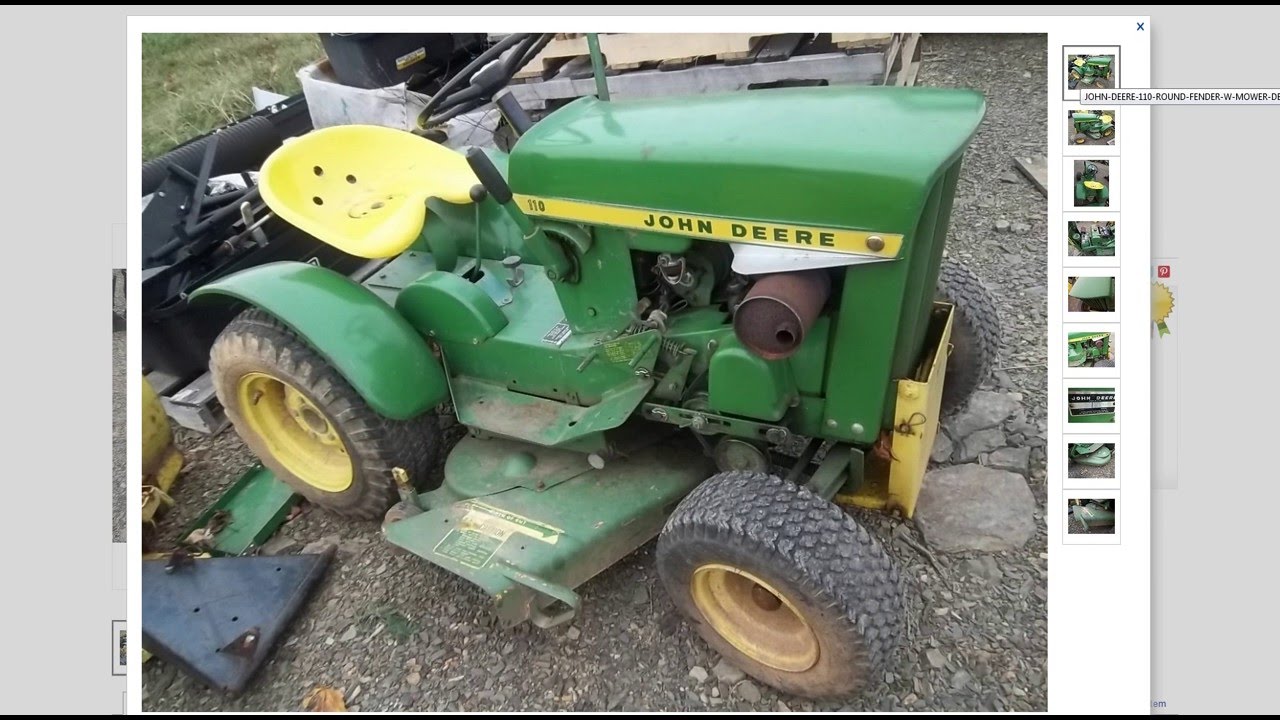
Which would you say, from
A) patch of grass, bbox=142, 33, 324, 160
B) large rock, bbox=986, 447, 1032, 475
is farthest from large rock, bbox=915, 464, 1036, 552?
patch of grass, bbox=142, 33, 324, 160

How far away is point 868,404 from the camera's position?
1.94 metres

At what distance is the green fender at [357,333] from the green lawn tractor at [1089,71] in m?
1.82

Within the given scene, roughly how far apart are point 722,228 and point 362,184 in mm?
1540

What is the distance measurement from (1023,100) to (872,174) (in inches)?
127

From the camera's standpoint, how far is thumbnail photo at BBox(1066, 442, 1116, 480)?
1522 mm

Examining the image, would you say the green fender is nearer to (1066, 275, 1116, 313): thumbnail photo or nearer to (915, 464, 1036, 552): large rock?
(915, 464, 1036, 552): large rock

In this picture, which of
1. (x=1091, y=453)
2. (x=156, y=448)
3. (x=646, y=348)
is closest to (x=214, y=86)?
(x=156, y=448)

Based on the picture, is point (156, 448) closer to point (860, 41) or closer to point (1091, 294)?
point (1091, 294)

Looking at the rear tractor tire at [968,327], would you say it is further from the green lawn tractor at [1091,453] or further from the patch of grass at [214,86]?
the patch of grass at [214,86]

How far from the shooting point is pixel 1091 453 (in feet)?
5.02

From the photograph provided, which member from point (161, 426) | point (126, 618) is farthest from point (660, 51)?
point (126, 618)

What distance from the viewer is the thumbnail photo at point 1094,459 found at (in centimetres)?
152

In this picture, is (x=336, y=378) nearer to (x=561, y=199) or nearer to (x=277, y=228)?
(x=561, y=199)

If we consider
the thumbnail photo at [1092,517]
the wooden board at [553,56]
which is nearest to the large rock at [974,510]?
Result: the thumbnail photo at [1092,517]
